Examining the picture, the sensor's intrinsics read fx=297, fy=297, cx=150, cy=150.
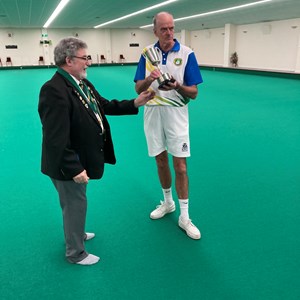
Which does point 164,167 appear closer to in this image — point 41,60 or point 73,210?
point 73,210

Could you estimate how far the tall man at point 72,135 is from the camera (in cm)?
188

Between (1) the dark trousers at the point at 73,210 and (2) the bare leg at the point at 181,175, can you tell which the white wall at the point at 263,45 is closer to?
(2) the bare leg at the point at 181,175

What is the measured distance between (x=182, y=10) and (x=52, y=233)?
49.9ft

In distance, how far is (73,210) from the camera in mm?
2182

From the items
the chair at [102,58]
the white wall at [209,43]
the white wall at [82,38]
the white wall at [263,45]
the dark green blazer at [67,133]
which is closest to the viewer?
the dark green blazer at [67,133]

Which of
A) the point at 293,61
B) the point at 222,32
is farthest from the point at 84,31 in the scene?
the point at 293,61

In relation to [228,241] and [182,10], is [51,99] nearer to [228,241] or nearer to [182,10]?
[228,241]

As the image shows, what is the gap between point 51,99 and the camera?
185 centimetres

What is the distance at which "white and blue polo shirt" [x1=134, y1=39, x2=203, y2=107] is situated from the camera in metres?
2.53

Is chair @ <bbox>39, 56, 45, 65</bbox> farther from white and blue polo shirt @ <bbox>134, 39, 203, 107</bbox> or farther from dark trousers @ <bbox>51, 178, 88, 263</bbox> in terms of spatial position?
dark trousers @ <bbox>51, 178, 88, 263</bbox>

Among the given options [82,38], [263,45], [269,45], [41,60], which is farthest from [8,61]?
[269,45]

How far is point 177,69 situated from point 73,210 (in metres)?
1.43

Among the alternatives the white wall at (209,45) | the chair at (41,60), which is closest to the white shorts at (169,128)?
the white wall at (209,45)

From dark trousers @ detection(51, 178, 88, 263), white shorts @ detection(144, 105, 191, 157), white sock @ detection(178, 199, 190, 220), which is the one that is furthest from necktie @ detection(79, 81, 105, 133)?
white sock @ detection(178, 199, 190, 220)
